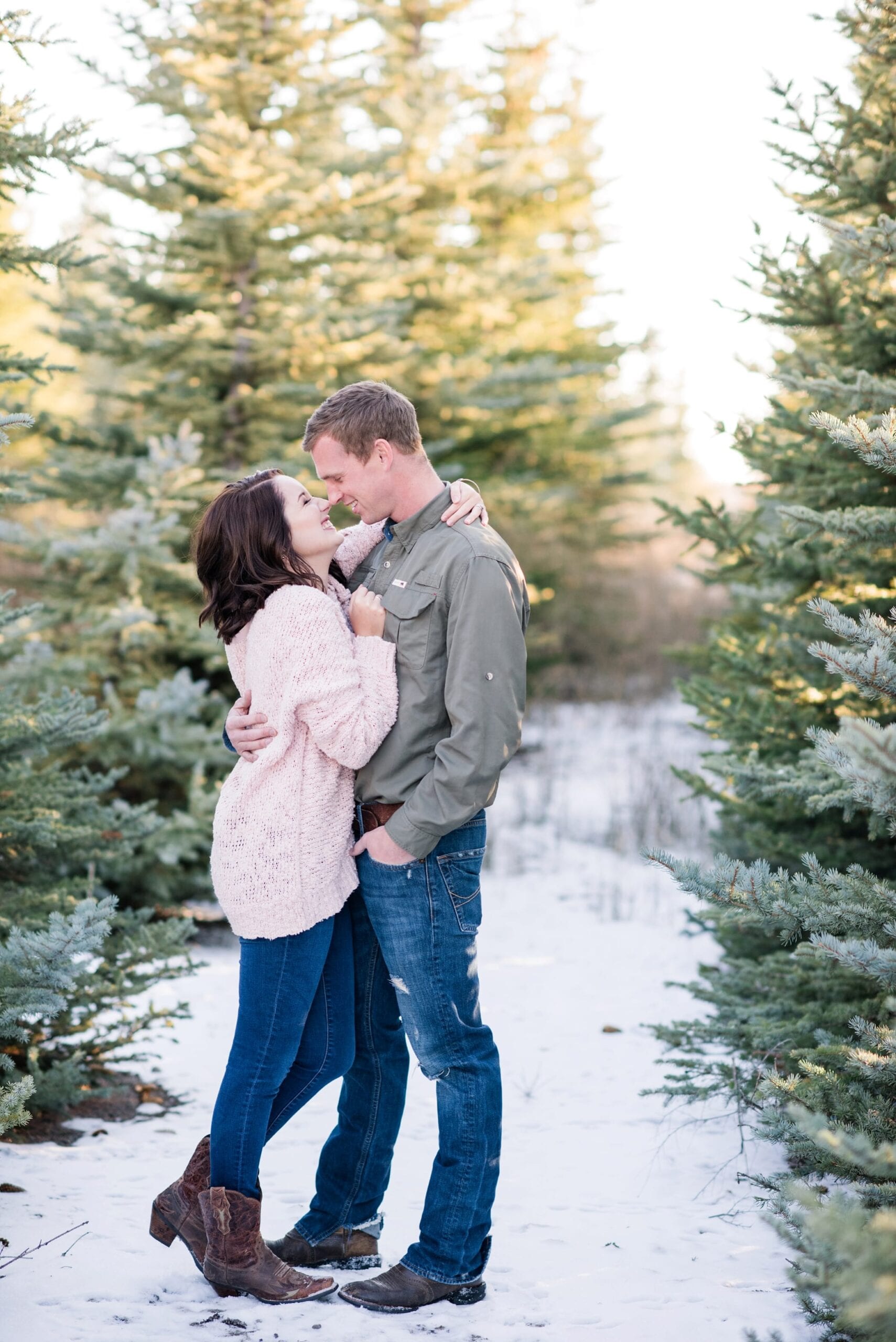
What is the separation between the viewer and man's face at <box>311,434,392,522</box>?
3039 millimetres

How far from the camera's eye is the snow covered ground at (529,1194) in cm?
286

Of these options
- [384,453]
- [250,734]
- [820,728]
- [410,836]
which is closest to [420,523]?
[384,453]

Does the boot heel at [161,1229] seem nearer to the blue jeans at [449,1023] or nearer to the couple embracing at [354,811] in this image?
the couple embracing at [354,811]

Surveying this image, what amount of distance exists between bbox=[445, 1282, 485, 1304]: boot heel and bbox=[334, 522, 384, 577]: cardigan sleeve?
203 cm

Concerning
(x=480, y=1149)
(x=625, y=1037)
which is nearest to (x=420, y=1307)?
(x=480, y=1149)

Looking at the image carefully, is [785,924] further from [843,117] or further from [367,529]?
[843,117]

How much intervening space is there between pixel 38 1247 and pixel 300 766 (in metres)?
1.42

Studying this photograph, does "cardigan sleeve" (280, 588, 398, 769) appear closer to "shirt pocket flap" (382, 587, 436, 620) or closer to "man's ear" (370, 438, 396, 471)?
"shirt pocket flap" (382, 587, 436, 620)

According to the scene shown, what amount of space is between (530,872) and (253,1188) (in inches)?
224

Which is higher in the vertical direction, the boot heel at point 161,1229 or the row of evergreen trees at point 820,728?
the row of evergreen trees at point 820,728

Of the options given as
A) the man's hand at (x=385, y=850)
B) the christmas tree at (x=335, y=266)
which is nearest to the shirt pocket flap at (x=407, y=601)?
the man's hand at (x=385, y=850)

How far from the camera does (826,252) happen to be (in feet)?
14.9

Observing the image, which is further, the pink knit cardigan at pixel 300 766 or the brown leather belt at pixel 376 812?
the brown leather belt at pixel 376 812

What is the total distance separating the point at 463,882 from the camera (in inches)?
116
